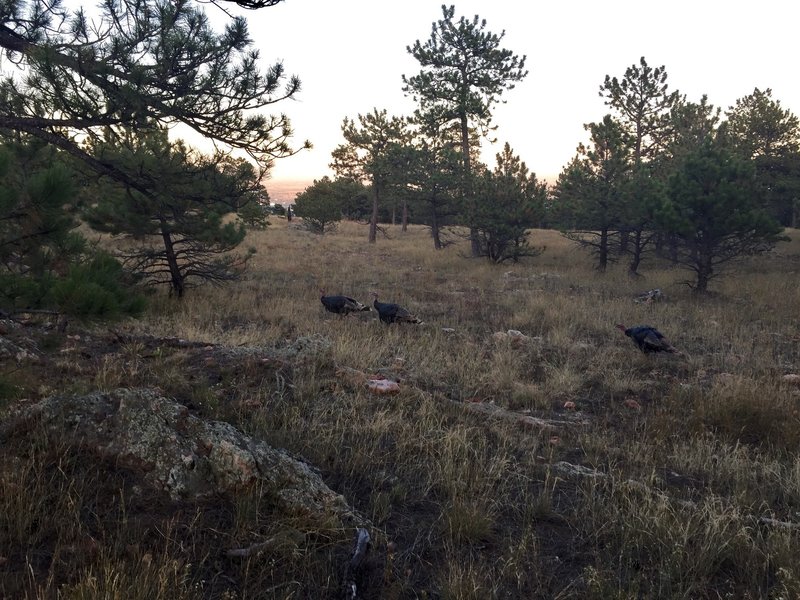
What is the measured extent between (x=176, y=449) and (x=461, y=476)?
172 centimetres

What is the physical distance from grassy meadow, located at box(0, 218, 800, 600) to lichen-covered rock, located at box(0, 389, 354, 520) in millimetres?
108

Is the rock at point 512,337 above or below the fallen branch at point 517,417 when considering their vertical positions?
above

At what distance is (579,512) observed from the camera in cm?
297

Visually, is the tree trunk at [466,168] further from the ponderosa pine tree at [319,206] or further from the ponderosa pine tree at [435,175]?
the ponderosa pine tree at [319,206]

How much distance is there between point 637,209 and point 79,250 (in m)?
16.5

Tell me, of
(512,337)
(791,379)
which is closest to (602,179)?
(512,337)

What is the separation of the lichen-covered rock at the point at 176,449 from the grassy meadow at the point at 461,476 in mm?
108

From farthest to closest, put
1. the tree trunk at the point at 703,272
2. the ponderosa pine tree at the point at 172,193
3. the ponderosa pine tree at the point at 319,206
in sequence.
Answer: the ponderosa pine tree at the point at 319,206 < the tree trunk at the point at 703,272 < the ponderosa pine tree at the point at 172,193

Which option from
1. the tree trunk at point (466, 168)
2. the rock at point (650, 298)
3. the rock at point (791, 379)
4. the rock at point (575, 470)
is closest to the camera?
the rock at point (575, 470)

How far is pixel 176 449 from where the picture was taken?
2646mm

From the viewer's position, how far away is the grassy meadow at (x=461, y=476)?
215 cm

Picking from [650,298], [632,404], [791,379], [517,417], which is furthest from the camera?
[650,298]

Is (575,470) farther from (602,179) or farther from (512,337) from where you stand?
(602,179)

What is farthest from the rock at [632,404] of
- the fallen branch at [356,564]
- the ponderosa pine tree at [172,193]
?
the ponderosa pine tree at [172,193]
